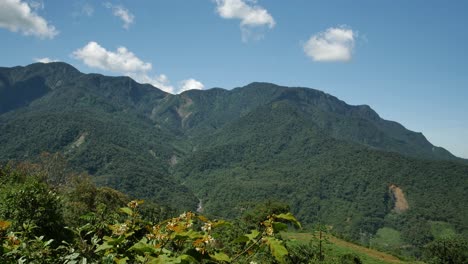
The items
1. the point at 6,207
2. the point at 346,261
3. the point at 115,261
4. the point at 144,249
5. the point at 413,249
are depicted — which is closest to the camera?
the point at 144,249

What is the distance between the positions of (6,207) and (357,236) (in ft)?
621

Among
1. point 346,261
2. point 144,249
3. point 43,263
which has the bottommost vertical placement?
point 346,261

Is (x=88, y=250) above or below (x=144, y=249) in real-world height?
below

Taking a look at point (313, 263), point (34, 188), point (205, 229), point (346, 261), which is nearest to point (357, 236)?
point (346, 261)

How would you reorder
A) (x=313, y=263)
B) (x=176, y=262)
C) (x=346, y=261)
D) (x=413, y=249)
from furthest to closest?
1. (x=413, y=249)
2. (x=346, y=261)
3. (x=313, y=263)
4. (x=176, y=262)

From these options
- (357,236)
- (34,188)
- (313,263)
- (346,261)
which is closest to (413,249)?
(357,236)

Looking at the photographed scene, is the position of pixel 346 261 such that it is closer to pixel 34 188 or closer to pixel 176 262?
pixel 34 188

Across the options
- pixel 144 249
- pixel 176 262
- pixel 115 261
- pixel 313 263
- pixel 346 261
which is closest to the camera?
Result: pixel 176 262

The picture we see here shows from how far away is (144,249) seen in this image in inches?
109

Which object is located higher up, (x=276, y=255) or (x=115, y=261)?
(x=276, y=255)

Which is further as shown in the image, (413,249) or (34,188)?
(413,249)

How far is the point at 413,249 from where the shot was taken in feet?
586

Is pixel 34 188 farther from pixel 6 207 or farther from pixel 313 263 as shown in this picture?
pixel 313 263

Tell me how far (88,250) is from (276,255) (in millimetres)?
1719
